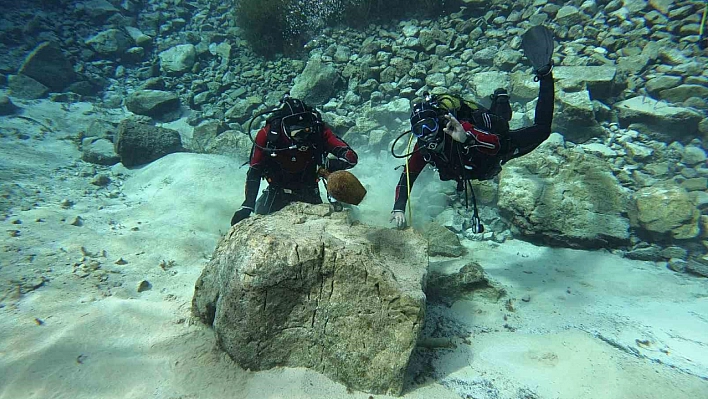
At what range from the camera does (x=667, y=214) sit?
4.50m

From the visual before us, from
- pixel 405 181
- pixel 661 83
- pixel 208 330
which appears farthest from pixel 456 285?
pixel 661 83

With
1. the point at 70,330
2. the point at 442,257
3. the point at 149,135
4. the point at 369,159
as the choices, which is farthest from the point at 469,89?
the point at 70,330

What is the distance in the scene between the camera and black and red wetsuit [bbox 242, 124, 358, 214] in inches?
166

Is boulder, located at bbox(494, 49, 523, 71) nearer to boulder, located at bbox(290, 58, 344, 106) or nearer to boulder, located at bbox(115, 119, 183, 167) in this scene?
boulder, located at bbox(290, 58, 344, 106)

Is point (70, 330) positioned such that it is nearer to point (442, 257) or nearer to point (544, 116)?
point (442, 257)

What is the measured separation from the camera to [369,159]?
23.8 feet

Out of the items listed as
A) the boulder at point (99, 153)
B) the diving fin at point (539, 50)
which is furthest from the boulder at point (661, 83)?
the boulder at point (99, 153)

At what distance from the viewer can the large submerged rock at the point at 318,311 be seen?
7.07ft

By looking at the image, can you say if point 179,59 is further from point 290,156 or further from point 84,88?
point 290,156

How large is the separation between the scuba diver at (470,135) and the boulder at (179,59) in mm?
9521

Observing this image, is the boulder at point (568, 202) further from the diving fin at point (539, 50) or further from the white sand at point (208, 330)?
the diving fin at point (539, 50)

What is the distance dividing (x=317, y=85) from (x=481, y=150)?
577 cm

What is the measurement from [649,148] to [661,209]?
2.04 meters

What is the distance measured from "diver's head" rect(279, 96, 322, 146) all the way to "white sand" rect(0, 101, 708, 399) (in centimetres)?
204
